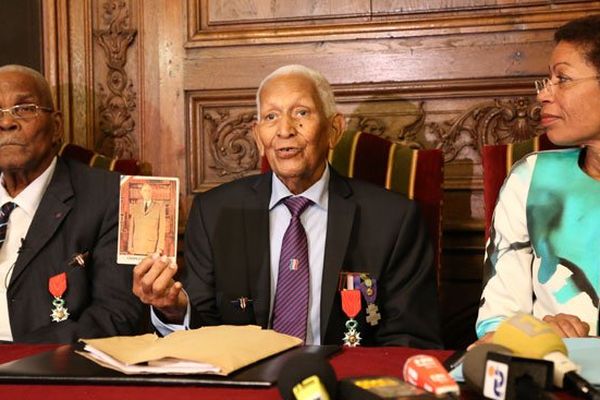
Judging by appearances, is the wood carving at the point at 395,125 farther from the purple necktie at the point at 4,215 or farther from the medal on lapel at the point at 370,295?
the purple necktie at the point at 4,215

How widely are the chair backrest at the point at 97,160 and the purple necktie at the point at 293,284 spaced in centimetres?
96

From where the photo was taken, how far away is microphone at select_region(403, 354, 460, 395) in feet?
3.91

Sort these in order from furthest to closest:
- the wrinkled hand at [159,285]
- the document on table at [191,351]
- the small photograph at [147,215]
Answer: the wrinkled hand at [159,285]
the small photograph at [147,215]
the document on table at [191,351]

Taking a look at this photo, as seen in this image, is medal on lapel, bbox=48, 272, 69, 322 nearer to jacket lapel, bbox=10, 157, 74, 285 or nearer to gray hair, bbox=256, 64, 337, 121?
jacket lapel, bbox=10, 157, 74, 285

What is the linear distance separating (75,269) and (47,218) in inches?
8.1

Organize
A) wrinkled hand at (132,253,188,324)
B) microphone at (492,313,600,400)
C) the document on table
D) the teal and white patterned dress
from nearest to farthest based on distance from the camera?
microphone at (492,313,600,400)
the document on table
wrinkled hand at (132,253,188,324)
the teal and white patterned dress

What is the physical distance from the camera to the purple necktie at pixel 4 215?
262cm

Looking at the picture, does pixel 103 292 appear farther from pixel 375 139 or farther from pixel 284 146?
pixel 375 139

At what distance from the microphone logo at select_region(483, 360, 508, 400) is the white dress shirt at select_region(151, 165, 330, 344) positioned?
43.1 inches

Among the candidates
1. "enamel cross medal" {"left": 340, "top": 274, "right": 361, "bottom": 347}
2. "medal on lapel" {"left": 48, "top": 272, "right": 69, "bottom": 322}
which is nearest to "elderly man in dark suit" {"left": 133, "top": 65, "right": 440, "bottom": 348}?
"enamel cross medal" {"left": 340, "top": 274, "right": 361, "bottom": 347}

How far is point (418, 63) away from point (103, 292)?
1422mm

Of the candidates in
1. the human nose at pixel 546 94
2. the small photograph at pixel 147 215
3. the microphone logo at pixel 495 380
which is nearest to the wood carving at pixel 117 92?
the small photograph at pixel 147 215

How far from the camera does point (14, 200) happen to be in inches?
105

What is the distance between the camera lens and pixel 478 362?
128 cm
